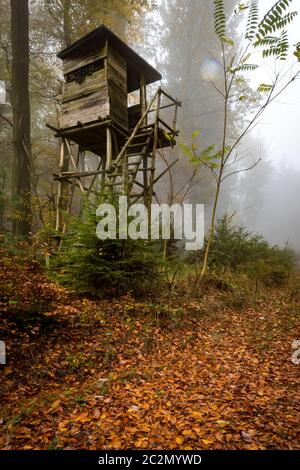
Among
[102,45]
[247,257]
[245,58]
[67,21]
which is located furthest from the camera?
[67,21]

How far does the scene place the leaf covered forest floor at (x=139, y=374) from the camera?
250 centimetres

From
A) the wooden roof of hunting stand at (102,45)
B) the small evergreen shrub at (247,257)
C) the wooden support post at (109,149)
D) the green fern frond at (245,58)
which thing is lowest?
the small evergreen shrub at (247,257)

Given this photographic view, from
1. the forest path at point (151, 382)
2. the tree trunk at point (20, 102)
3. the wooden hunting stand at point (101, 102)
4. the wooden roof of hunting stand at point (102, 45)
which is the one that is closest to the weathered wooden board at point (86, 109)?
the wooden hunting stand at point (101, 102)

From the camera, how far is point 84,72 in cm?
816

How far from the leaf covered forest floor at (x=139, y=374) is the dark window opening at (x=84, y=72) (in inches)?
229

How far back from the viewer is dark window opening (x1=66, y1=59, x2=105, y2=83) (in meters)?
7.97

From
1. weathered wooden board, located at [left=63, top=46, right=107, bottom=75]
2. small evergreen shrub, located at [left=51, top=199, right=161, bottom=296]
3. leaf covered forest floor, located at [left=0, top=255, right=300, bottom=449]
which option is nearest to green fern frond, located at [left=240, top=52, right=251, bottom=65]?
weathered wooden board, located at [left=63, top=46, right=107, bottom=75]

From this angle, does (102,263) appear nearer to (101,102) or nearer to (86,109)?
(101,102)

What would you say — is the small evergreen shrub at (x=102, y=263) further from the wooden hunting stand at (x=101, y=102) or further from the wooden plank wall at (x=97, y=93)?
the wooden plank wall at (x=97, y=93)

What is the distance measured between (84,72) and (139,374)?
811cm

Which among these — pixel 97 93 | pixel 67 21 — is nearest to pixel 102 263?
pixel 97 93

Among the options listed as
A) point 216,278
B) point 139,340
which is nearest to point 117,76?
point 216,278

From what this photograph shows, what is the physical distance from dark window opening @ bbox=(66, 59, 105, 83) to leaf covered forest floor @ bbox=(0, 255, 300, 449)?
229 inches
